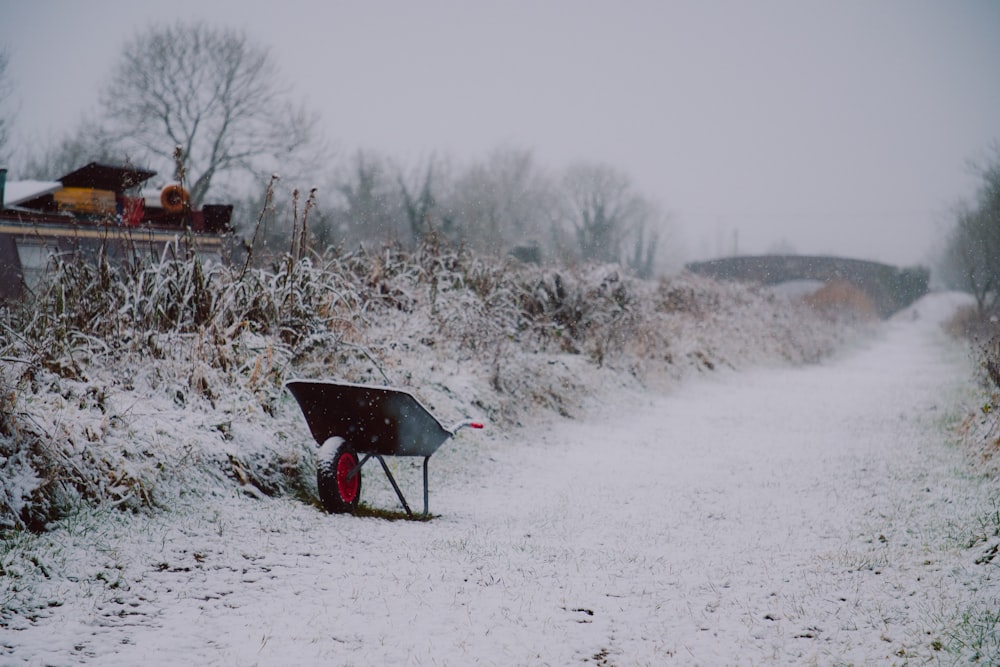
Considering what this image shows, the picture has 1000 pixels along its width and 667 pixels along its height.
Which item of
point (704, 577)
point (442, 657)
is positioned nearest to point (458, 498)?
point (704, 577)

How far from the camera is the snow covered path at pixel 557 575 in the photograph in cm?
261

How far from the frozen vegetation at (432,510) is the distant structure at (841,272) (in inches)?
1177

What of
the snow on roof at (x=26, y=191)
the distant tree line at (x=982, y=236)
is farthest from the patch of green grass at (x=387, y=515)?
the distant tree line at (x=982, y=236)

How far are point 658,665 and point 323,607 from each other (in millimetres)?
1469

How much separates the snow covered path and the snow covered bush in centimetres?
35

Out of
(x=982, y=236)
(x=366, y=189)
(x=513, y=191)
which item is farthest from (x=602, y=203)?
(x=982, y=236)

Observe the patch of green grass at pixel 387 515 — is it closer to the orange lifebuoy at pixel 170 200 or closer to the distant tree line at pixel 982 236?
the orange lifebuoy at pixel 170 200

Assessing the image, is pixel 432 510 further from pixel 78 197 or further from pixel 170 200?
pixel 78 197

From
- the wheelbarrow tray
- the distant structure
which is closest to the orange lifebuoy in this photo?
the wheelbarrow tray

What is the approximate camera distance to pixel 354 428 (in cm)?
423

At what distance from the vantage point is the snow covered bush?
12.0 feet

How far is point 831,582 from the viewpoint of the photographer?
3.32m

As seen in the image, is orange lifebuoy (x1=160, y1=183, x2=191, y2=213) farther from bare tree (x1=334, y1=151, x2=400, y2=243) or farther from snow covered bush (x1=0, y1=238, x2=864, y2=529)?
bare tree (x1=334, y1=151, x2=400, y2=243)

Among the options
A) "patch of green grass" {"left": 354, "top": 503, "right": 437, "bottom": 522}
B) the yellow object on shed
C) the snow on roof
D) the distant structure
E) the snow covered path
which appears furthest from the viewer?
the distant structure
